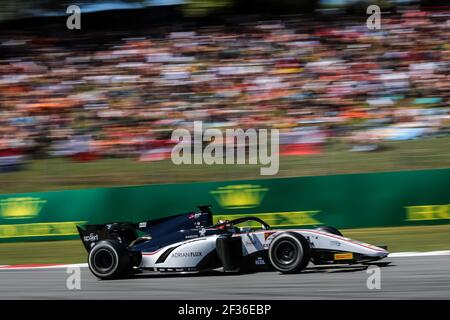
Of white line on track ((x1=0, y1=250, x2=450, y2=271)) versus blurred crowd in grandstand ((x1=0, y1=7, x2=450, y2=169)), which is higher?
blurred crowd in grandstand ((x1=0, y1=7, x2=450, y2=169))

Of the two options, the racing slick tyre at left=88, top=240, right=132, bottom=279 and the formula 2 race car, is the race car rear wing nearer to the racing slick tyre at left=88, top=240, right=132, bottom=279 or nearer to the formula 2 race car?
the formula 2 race car

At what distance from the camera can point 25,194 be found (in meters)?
12.4

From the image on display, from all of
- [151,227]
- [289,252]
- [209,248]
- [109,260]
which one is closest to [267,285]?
[289,252]

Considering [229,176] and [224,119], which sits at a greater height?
[224,119]

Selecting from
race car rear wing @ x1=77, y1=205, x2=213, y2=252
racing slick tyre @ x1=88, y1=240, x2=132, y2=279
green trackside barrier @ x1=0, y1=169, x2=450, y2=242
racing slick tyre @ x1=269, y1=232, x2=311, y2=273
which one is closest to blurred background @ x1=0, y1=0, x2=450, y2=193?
green trackside barrier @ x1=0, y1=169, x2=450, y2=242

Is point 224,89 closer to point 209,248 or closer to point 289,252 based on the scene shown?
point 209,248

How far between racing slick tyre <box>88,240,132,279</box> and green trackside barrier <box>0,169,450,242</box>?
3.54m

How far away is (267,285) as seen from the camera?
6957mm

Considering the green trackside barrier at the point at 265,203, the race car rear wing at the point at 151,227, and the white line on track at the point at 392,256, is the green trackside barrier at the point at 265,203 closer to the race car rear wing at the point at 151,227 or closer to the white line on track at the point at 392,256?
the white line on track at the point at 392,256

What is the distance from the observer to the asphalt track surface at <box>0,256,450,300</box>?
6402mm

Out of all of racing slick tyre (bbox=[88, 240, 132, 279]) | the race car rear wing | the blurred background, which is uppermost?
the blurred background
